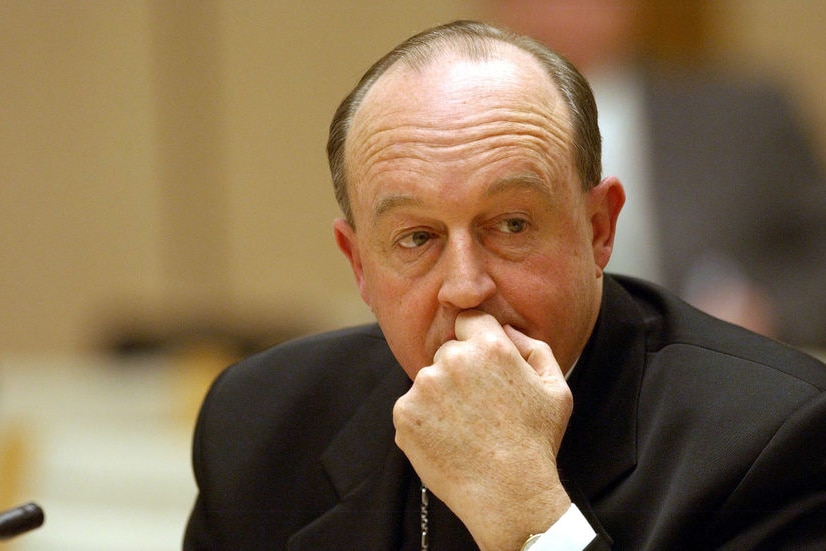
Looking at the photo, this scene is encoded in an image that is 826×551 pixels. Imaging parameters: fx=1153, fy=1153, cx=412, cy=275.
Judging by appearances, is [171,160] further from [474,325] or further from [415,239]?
[474,325]

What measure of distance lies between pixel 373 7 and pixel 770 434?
18.5 ft

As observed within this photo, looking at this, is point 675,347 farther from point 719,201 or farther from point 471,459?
point 719,201

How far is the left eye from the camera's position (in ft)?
6.73

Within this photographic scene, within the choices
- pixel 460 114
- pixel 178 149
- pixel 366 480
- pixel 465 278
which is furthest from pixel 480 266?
pixel 178 149

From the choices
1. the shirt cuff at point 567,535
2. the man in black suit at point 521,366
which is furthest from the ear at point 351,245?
the shirt cuff at point 567,535

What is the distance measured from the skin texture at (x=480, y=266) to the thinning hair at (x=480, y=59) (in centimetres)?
3

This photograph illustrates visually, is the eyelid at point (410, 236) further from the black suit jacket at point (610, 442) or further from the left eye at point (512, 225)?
the black suit jacket at point (610, 442)

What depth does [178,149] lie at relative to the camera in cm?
739

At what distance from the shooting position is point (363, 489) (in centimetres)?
240

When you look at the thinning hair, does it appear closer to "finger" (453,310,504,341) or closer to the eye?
the eye

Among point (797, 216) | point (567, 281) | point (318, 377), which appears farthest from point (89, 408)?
point (567, 281)

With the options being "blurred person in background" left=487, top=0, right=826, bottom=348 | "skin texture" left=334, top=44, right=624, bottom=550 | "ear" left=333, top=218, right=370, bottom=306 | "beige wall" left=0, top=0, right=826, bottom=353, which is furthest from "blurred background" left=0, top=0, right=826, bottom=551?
"skin texture" left=334, top=44, right=624, bottom=550

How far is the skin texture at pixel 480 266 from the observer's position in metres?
1.92

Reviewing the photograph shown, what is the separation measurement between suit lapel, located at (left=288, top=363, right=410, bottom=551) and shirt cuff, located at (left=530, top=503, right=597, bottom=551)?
20.9 inches
